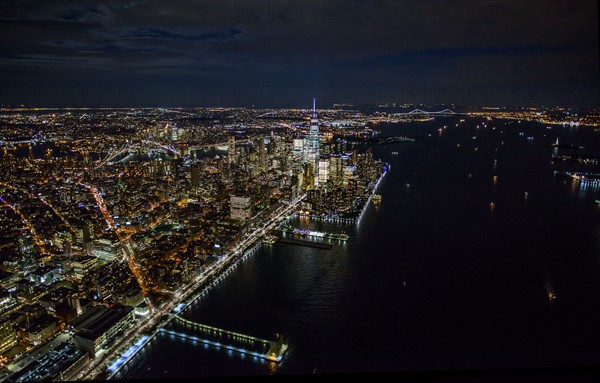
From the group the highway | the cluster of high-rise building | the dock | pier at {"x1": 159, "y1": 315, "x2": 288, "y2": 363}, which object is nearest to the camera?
the highway

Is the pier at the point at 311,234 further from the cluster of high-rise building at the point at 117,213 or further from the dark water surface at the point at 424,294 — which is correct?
the cluster of high-rise building at the point at 117,213

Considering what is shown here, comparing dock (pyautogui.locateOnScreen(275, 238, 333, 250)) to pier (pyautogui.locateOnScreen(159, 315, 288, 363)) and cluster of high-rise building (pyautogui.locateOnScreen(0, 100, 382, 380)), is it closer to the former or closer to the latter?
cluster of high-rise building (pyautogui.locateOnScreen(0, 100, 382, 380))

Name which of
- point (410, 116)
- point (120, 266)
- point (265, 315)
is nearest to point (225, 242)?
point (120, 266)

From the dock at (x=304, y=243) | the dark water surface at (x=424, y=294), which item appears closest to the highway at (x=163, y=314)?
the dark water surface at (x=424, y=294)

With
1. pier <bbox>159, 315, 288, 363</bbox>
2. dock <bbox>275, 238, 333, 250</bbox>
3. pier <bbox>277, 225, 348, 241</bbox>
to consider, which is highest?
pier <bbox>277, 225, 348, 241</bbox>

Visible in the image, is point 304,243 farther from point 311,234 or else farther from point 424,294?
point 424,294

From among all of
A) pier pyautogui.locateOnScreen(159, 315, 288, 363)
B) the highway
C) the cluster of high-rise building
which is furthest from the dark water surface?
the cluster of high-rise building

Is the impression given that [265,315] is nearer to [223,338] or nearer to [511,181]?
[223,338]

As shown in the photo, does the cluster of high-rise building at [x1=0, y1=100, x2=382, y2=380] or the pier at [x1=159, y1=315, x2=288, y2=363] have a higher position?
the cluster of high-rise building at [x1=0, y1=100, x2=382, y2=380]

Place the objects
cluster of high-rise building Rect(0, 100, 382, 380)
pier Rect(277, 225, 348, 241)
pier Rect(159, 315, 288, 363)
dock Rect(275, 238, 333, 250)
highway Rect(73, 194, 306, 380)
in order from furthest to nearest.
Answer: pier Rect(277, 225, 348, 241), dock Rect(275, 238, 333, 250), cluster of high-rise building Rect(0, 100, 382, 380), pier Rect(159, 315, 288, 363), highway Rect(73, 194, 306, 380)
